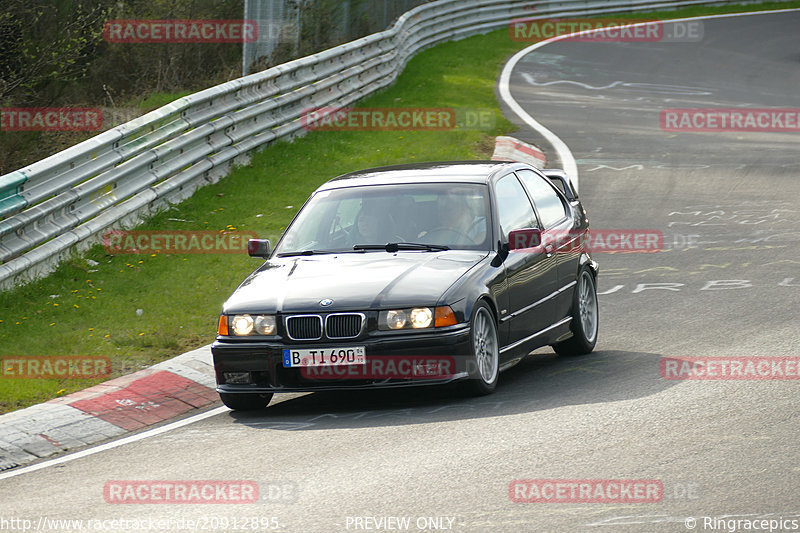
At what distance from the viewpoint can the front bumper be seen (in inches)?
317

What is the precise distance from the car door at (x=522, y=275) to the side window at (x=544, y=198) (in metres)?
0.18

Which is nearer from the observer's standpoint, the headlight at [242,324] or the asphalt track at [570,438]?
the asphalt track at [570,438]

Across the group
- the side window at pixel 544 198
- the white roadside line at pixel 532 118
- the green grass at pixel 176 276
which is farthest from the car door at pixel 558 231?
the white roadside line at pixel 532 118

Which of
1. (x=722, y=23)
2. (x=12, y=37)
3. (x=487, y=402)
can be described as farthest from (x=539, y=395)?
(x=722, y=23)

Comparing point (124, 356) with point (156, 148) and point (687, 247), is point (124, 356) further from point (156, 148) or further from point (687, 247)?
point (687, 247)

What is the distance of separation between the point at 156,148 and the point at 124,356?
4.78 meters

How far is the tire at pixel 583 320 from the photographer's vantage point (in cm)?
Answer: 1004

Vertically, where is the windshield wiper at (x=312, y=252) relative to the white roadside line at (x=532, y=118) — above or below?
above

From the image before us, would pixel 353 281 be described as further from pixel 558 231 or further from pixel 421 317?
pixel 558 231

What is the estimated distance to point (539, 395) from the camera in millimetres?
8438

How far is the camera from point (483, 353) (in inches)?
333

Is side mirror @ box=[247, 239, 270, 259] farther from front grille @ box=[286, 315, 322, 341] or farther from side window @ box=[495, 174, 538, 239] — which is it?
side window @ box=[495, 174, 538, 239]

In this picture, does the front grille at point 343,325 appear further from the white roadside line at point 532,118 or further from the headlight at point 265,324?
the white roadside line at point 532,118

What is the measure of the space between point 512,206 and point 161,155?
235 inches
